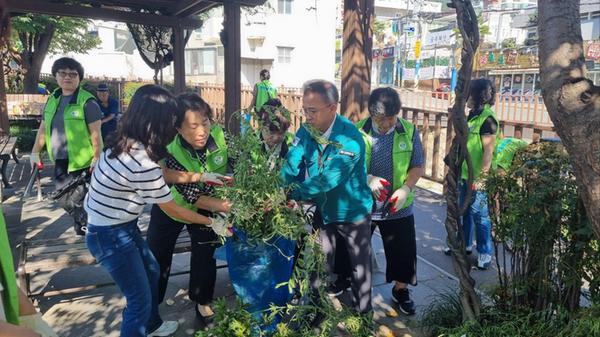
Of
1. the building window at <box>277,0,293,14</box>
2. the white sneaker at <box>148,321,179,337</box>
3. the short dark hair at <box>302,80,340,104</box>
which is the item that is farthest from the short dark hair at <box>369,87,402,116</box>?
the building window at <box>277,0,293,14</box>

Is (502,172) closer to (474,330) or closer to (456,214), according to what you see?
(456,214)

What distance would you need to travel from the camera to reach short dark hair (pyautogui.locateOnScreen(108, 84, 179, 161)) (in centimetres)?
235

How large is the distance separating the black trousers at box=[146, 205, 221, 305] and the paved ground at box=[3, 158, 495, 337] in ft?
0.88

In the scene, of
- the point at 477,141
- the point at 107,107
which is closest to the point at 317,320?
the point at 477,141

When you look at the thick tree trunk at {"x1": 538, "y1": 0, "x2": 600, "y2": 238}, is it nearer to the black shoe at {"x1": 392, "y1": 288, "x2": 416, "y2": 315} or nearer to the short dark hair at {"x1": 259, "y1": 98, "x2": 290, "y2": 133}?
the short dark hair at {"x1": 259, "y1": 98, "x2": 290, "y2": 133}

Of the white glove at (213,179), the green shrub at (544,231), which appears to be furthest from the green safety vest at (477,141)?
the white glove at (213,179)

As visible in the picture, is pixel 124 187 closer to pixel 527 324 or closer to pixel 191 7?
pixel 527 324

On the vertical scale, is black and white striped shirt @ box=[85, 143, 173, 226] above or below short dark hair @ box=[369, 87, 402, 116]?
below

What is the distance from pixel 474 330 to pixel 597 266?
671 millimetres

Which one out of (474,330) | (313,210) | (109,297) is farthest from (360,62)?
(109,297)

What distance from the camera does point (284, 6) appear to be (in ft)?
101

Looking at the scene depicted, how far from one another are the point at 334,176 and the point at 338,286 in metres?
1.41

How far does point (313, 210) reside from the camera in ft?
10.1

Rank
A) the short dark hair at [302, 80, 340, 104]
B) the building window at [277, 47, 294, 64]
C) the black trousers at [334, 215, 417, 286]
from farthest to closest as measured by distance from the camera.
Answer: the building window at [277, 47, 294, 64]
the black trousers at [334, 215, 417, 286]
the short dark hair at [302, 80, 340, 104]
